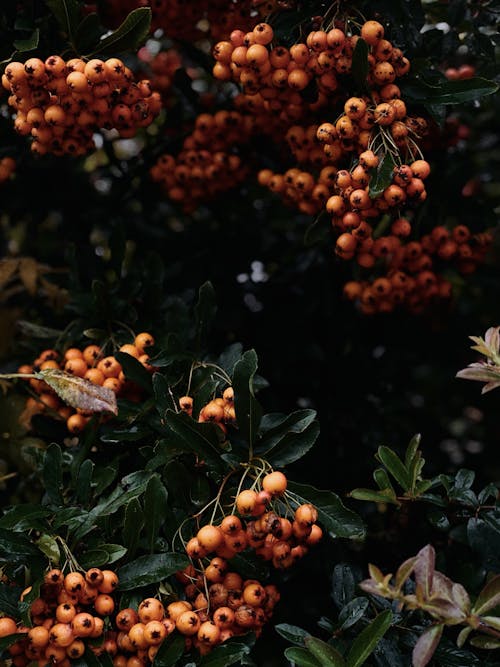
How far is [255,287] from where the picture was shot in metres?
3.20

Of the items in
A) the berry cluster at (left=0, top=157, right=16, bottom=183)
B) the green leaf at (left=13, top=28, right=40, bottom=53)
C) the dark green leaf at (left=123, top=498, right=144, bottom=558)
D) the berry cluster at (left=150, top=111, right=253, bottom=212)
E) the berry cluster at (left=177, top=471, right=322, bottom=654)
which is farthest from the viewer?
the berry cluster at (left=150, top=111, right=253, bottom=212)

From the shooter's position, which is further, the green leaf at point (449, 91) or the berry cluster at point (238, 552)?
the green leaf at point (449, 91)

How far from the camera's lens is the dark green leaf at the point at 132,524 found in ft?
6.03

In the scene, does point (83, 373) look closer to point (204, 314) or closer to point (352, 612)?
point (204, 314)

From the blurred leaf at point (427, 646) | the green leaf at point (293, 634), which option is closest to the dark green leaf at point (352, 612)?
the green leaf at point (293, 634)

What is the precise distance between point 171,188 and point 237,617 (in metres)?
1.75

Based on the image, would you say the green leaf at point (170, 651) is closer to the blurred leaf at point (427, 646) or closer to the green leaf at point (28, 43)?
the blurred leaf at point (427, 646)

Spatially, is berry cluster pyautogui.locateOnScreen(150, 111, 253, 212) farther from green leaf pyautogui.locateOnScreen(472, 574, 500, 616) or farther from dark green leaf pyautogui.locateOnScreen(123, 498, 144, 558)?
green leaf pyautogui.locateOnScreen(472, 574, 500, 616)

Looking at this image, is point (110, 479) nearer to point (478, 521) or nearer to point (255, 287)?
point (478, 521)

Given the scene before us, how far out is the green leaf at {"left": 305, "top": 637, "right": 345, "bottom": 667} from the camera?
65.7 inches

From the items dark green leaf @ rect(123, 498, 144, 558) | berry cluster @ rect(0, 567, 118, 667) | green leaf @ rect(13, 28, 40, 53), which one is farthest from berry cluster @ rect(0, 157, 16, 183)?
berry cluster @ rect(0, 567, 118, 667)

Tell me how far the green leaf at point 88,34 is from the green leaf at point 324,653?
1755 mm

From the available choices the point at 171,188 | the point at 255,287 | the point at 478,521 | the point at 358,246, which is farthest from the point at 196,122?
the point at 478,521

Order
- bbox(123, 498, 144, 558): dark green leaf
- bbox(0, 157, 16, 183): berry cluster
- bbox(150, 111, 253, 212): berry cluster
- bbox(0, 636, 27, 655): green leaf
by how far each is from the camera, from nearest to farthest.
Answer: bbox(0, 636, 27, 655): green leaf
bbox(123, 498, 144, 558): dark green leaf
bbox(0, 157, 16, 183): berry cluster
bbox(150, 111, 253, 212): berry cluster
